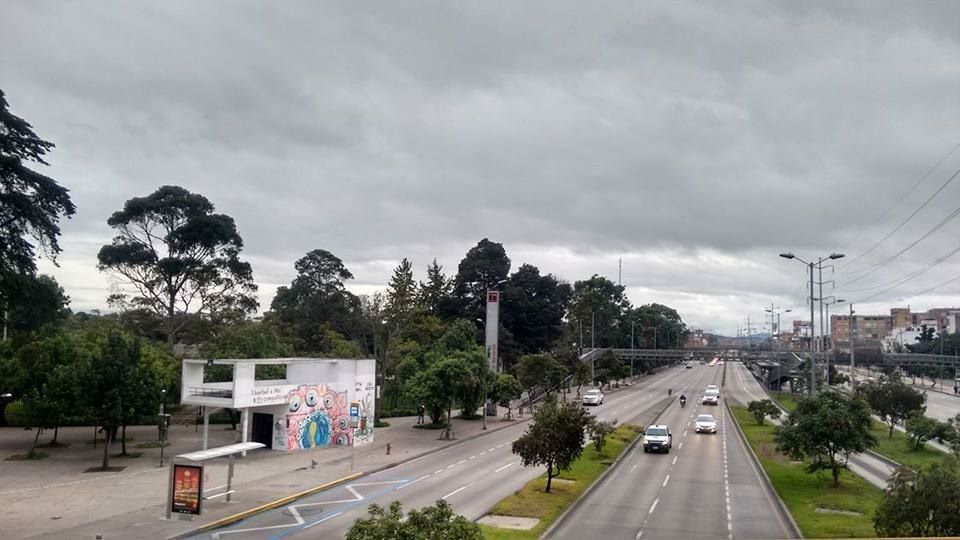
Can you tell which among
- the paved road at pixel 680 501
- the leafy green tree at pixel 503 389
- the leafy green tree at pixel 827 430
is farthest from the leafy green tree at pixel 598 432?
the leafy green tree at pixel 503 389

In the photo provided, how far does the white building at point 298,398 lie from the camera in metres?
36.8

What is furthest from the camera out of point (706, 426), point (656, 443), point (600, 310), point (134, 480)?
point (600, 310)

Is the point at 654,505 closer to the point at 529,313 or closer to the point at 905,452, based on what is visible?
the point at 905,452

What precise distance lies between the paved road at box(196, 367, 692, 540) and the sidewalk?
1.53 meters

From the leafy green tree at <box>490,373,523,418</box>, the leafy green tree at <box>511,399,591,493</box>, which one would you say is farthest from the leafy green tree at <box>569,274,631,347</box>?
the leafy green tree at <box>511,399,591,493</box>

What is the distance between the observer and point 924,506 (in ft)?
57.8

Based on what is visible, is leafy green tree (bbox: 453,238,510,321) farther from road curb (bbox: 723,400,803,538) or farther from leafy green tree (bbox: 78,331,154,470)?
leafy green tree (bbox: 78,331,154,470)

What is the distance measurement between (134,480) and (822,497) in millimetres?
29583

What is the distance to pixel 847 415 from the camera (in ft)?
102

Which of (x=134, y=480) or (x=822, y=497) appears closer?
(x=822, y=497)

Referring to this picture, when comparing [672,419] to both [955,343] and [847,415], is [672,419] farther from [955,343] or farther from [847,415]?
[955,343]

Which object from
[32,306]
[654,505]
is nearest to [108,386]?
[32,306]

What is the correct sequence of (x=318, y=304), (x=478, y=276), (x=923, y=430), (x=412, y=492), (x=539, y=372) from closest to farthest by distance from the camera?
(x=412, y=492)
(x=923, y=430)
(x=539, y=372)
(x=318, y=304)
(x=478, y=276)

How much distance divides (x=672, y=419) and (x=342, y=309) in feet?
141
